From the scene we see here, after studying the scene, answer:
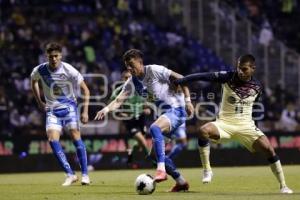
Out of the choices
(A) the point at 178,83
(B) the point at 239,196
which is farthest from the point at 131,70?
(B) the point at 239,196

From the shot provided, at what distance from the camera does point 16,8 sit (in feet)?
99.9

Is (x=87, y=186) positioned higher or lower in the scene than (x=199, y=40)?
lower

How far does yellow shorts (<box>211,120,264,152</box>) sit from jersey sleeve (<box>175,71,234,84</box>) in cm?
72

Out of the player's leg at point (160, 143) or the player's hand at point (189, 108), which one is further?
the player's hand at point (189, 108)

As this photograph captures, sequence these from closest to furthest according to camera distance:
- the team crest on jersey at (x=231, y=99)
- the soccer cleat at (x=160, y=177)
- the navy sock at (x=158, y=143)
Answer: the soccer cleat at (x=160, y=177)
the navy sock at (x=158, y=143)
the team crest on jersey at (x=231, y=99)

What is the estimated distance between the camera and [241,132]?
526 inches

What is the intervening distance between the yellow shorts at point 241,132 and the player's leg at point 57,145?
3377 mm

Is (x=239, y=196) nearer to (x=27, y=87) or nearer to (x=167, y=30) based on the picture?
(x=27, y=87)

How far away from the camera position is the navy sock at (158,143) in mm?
13188

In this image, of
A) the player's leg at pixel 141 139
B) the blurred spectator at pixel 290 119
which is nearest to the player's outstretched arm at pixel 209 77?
the player's leg at pixel 141 139

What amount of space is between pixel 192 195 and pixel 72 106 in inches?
166

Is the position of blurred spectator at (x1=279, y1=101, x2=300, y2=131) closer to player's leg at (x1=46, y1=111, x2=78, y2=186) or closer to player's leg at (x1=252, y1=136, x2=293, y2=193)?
player's leg at (x1=46, y1=111, x2=78, y2=186)

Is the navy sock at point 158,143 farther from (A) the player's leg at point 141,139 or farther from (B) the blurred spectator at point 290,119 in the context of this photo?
(B) the blurred spectator at point 290,119

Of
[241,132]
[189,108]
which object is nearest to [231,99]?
[241,132]
